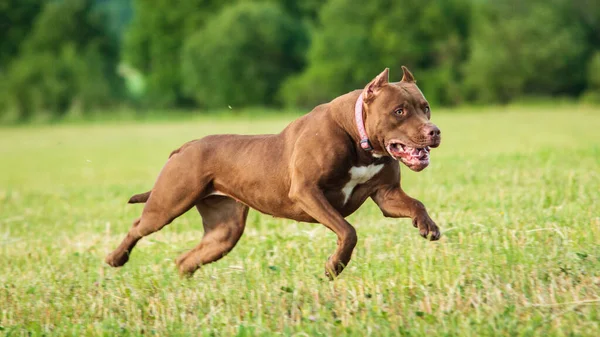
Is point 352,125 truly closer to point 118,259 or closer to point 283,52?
point 118,259

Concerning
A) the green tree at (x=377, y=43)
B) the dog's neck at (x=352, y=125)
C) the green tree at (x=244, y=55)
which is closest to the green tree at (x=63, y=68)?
the green tree at (x=244, y=55)

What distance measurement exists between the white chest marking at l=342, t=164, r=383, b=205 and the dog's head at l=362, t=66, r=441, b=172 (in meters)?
0.21

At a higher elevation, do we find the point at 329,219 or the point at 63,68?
the point at 329,219

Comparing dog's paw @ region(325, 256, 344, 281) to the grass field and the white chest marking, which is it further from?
the white chest marking

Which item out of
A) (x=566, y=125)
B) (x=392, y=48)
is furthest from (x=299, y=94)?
(x=566, y=125)

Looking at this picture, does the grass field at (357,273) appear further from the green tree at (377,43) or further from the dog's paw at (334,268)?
the green tree at (377,43)

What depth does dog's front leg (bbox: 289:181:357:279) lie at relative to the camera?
20.3 feet

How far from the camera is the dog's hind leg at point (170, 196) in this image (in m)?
7.18

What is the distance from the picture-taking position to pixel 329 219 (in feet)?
20.6

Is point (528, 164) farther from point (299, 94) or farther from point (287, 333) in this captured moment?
point (299, 94)

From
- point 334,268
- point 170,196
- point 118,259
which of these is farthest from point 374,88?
point 118,259

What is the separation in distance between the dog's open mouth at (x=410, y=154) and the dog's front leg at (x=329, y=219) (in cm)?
57

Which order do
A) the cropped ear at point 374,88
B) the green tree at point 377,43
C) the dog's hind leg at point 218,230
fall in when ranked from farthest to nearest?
the green tree at point 377,43, the dog's hind leg at point 218,230, the cropped ear at point 374,88

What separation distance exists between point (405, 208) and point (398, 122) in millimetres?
722
